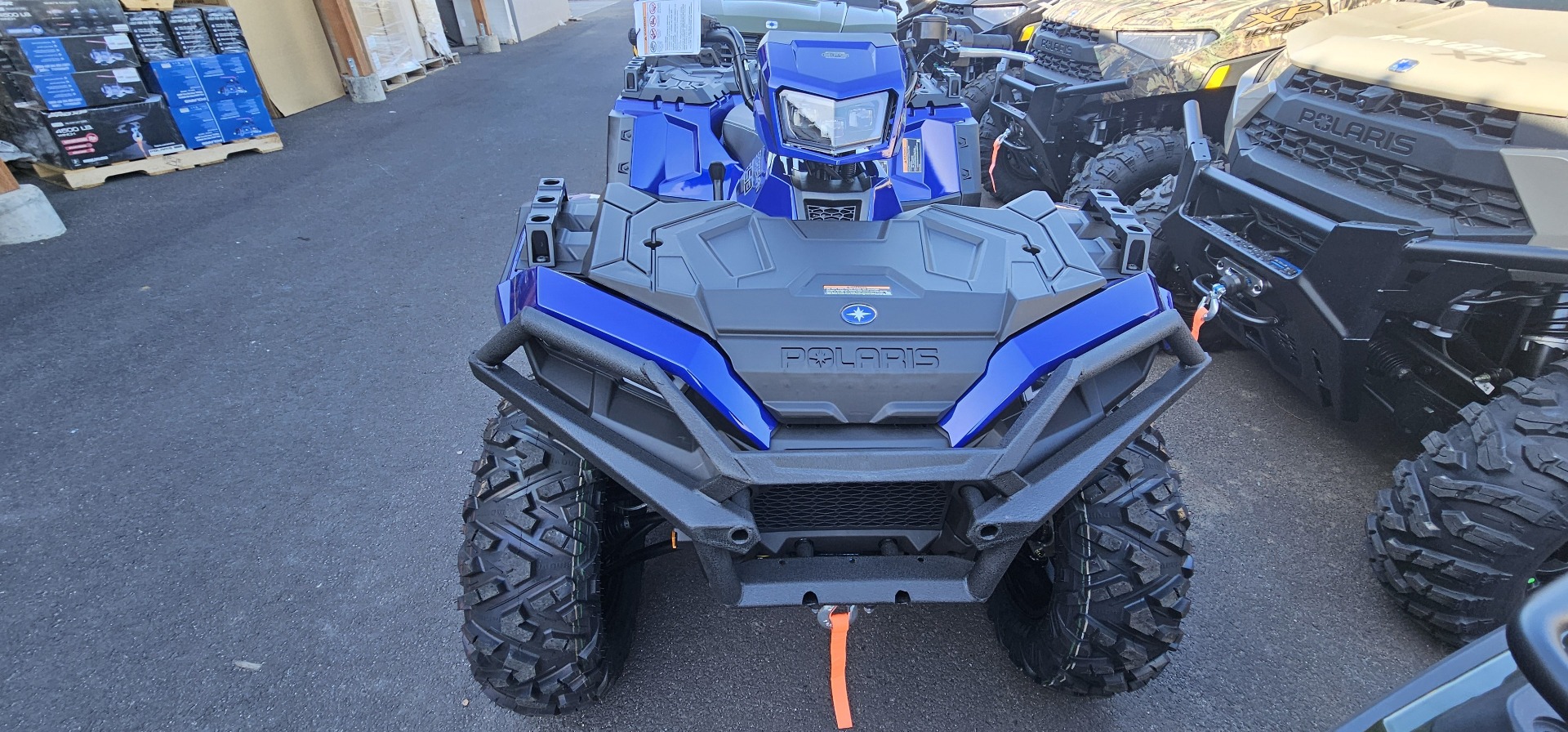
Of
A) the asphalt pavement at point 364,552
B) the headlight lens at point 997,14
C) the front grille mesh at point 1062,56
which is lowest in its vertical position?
→ the asphalt pavement at point 364,552

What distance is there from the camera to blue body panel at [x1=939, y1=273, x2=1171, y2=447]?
1545 mm

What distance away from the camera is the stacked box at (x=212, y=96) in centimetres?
625

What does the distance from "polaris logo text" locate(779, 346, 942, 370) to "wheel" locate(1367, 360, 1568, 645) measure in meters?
1.67

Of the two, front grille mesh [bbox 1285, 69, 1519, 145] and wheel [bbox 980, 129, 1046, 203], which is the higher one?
front grille mesh [bbox 1285, 69, 1519, 145]

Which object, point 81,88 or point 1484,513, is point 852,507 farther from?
point 81,88

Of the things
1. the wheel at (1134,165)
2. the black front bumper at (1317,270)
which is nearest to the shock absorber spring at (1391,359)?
the black front bumper at (1317,270)

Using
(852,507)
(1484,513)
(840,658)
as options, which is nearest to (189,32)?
(852,507)

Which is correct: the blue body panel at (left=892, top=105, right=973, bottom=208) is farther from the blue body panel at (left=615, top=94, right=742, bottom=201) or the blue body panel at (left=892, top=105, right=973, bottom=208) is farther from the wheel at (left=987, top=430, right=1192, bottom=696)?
the wheel at (left=987, top=430, right=1192, bottom=696)

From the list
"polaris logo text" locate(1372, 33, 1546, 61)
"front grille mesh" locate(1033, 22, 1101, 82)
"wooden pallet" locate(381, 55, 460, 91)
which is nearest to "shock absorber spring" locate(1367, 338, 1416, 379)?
"polaris logo text" locate(1372, 33, 1546, 61)

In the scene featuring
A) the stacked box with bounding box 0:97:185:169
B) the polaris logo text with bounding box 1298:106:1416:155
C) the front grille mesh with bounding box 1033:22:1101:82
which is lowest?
the stacked box with bounding box 0:97:185:169

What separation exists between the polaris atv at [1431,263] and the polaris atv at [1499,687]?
142 cm

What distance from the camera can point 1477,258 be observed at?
83.4 inches

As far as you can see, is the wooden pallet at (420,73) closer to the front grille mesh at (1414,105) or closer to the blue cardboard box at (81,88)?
the blue cardboard box at (81,88)

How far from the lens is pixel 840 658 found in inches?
63.6
